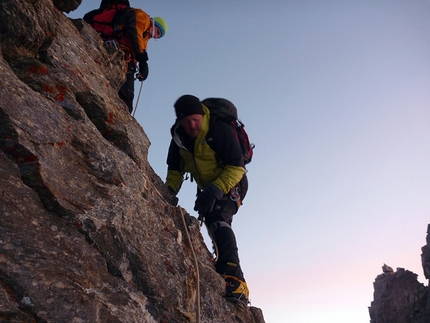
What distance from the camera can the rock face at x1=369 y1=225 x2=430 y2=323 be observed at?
62375mm

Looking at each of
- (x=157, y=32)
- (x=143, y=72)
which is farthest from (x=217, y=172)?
(x=157, y=32)

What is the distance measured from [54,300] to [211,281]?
352 cm

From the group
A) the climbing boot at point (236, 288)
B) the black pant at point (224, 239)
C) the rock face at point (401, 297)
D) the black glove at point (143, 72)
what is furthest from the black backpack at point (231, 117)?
the rock face at point (401, 297)

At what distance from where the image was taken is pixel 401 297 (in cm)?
6656

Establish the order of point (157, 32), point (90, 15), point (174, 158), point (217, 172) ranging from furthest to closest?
point (157, 32)
point (90, 15)
point (174, 158)
point (217, 172)

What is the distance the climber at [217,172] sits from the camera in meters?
7.52

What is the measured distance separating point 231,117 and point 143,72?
203 inches

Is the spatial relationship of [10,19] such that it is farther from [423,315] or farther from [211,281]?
[423,315]

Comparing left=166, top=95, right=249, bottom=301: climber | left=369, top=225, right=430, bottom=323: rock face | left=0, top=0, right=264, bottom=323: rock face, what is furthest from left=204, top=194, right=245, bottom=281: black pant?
left=369, top=225, right=430, bottom=323: rock face

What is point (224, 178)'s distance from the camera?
761cm

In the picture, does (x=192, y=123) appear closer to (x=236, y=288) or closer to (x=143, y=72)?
(x=236, y=288)

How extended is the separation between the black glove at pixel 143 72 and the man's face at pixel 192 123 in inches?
189

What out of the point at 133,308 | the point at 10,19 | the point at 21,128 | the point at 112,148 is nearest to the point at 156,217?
the point at 112,148

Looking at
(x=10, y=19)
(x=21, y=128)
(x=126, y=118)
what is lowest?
(x=21, y=128)
